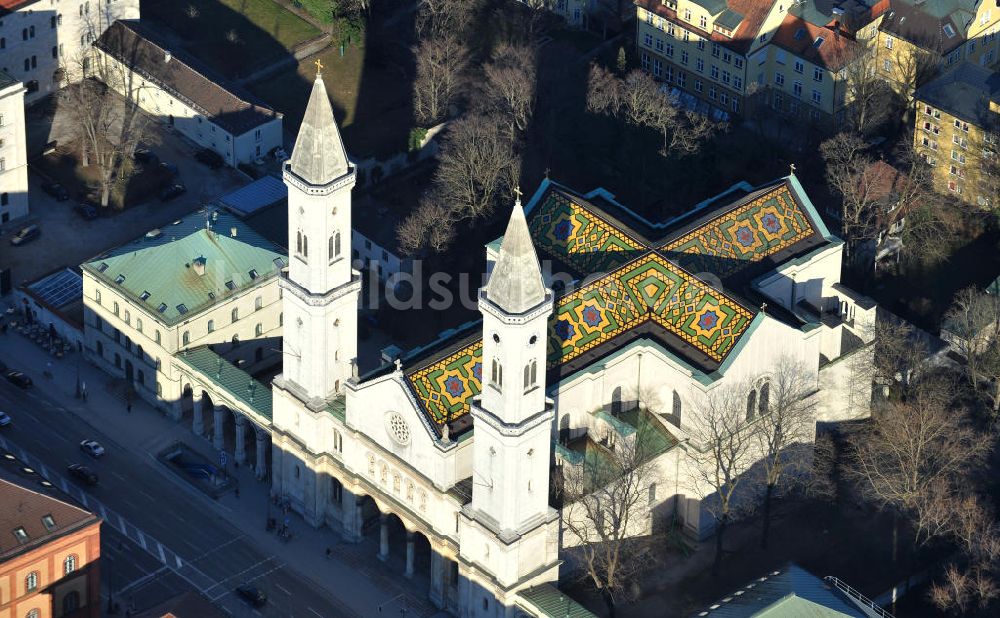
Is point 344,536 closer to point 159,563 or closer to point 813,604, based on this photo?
point 159,563

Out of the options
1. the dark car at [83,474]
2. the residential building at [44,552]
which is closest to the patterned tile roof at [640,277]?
the residential building at [44,552]

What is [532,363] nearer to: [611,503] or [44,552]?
[611,503]

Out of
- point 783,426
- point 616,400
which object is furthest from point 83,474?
point 783,426

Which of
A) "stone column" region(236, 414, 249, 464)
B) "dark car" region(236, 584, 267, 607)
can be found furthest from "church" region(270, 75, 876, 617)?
"dark car" region(236, 584, 267, 607)

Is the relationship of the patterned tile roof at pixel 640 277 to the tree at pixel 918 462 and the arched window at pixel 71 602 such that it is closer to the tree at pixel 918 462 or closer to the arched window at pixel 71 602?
the tree at pixel 918 462

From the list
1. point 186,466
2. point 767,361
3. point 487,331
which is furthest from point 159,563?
point 767,361

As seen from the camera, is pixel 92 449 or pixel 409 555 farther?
pixel 92 449
